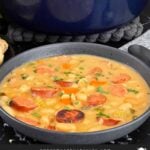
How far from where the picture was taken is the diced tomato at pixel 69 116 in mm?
991

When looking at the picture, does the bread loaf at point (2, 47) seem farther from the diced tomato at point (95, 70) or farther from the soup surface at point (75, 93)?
the diced tomato at point (95, 70)

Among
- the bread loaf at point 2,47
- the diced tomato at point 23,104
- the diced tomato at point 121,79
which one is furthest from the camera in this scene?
the bread loaf at point 2,47

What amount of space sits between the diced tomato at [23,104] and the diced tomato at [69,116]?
6 cm

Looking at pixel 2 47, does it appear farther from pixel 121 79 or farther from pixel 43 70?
pixel 121 79

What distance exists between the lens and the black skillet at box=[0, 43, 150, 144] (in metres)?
0.92

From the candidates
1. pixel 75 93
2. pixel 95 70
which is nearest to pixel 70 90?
pixel 75 93

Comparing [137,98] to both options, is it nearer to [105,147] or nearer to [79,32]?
[105,147]

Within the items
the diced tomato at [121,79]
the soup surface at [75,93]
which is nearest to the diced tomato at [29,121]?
the soup surface at [75,93]

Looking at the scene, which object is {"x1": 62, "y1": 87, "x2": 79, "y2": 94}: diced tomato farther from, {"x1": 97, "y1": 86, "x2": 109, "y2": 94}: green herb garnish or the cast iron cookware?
the cast iron cookware

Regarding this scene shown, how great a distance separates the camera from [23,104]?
3.39 ft

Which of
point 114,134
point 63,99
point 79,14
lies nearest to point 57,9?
point 79,14

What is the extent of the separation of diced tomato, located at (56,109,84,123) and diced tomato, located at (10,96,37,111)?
63 mm

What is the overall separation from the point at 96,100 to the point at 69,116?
0.08 metres

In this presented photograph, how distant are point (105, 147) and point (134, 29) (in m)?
0.58
